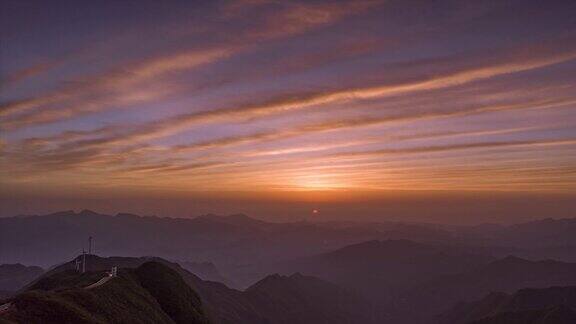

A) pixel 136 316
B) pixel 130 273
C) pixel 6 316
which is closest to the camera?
pixel 6 316

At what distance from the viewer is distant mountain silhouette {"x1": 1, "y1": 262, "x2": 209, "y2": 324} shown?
186 ft

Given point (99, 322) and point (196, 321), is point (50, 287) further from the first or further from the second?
point (99, 322)

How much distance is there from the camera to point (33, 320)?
5394 centimetres

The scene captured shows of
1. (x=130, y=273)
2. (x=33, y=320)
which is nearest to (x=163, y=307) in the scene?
(x=130, y=273)

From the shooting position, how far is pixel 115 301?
3201 inches

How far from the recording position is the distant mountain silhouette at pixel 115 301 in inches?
2238

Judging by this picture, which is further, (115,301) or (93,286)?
(93,286)

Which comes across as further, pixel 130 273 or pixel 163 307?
pixel 130 273

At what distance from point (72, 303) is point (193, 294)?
58.2 meters

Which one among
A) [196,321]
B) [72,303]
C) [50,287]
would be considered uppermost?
[72,303]

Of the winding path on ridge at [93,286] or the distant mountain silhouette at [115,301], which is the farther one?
the distant mountain silhouette at [115,301]

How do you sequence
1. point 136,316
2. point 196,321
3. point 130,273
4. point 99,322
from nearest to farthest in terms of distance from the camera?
point 99,322 → point 136,316 → point 196,321 → point 130,273

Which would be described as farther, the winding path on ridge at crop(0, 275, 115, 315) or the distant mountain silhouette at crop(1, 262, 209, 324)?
the distant mountain silhouette at crop(1, 262, 209, 324)

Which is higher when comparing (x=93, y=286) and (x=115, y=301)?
(x=93, y=286)
